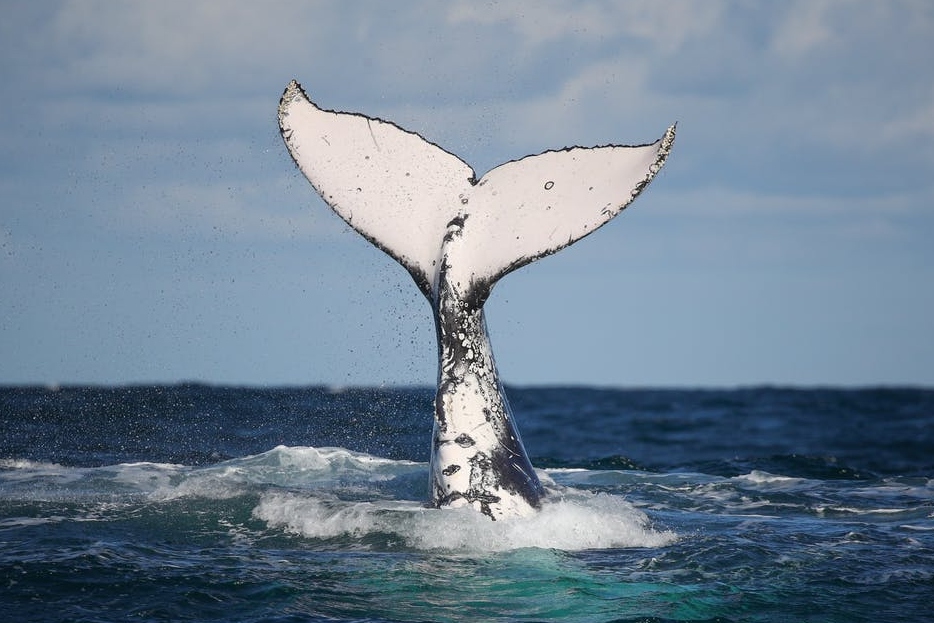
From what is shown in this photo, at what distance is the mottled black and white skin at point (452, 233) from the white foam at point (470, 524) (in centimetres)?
13

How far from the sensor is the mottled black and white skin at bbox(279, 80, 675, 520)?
7.55 metres

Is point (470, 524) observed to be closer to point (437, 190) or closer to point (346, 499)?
point (346, 499)

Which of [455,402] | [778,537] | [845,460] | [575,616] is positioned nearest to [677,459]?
[845,460]

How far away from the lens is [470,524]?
7.47 m

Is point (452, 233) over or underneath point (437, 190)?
underneath

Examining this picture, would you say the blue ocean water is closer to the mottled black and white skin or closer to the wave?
the wave

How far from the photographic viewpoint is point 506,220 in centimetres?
752

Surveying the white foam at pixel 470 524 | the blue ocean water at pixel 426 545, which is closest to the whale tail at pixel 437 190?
the white foam at pixel 470 524

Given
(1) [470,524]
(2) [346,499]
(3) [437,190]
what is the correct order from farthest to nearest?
(2) [346,499] < (3) [437,190] < (1) [470,524]

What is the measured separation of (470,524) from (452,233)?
2031 mm

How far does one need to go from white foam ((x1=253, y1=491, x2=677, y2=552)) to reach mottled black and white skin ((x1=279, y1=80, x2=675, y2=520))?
0.13 metres

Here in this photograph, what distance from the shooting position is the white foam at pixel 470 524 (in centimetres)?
746

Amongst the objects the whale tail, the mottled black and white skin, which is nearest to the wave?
the mottled black and white skin

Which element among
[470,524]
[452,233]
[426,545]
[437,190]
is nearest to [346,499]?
[426,545]
